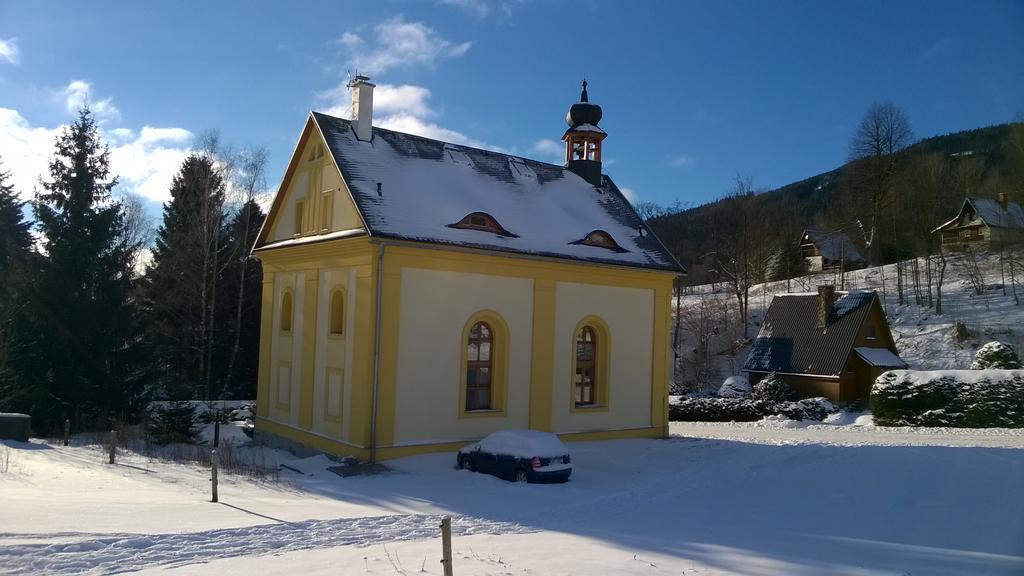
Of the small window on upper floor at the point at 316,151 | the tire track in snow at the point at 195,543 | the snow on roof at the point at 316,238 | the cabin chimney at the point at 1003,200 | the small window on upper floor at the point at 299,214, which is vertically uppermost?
the small window on upper floor at the point at 316,151

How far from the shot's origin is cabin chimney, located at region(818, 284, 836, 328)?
3549cm

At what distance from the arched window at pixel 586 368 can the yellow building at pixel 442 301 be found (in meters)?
0.05

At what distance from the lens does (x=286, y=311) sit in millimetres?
22141

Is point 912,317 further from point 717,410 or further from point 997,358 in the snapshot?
point 717,410

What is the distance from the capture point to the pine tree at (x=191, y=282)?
33.2 m

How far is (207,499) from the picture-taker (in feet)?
40.8

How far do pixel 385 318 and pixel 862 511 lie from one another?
1104 cm

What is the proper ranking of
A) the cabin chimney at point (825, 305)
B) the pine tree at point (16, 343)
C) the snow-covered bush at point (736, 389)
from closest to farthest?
the pine tree at point (16, 343), the cabin chimney at point (825, 305), the snow-covered bush at point (736, 389)

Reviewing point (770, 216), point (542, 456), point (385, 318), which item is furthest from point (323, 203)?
point (770, 216)

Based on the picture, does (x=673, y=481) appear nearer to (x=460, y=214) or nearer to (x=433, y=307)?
(x=433, y=307)

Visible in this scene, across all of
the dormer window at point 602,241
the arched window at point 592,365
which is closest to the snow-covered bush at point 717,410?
the arched window at point 592,365

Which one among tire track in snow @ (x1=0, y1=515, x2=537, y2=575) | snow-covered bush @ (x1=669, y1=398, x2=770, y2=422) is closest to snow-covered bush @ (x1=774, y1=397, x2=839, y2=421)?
snow-covered bush @ (x1=669, y1=398, x2=770, y2=422)

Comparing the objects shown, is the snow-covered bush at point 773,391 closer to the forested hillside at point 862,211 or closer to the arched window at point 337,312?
the forested hillside at point 862,211

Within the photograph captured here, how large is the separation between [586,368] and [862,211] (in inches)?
1556
